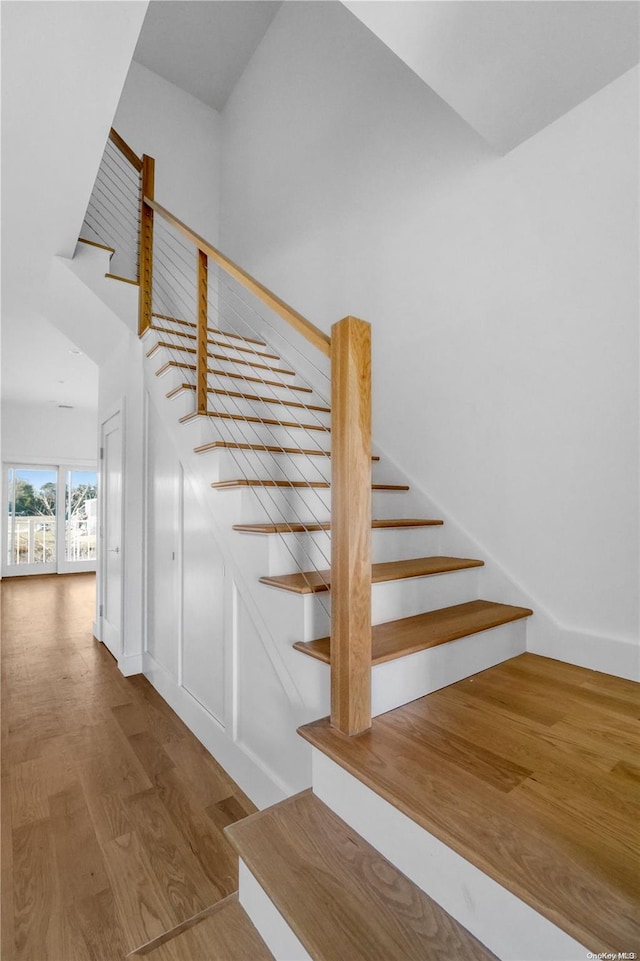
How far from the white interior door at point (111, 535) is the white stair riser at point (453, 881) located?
8.48ft

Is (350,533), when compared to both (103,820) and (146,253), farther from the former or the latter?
(146,253)

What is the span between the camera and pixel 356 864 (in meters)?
1.00

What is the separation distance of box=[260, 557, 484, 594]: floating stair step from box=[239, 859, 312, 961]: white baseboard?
710 mm

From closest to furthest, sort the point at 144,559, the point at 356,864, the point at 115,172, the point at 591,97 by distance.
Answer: the point at 356,864 → the point at 591,97 → the point at 144,559 → the point at 115,172

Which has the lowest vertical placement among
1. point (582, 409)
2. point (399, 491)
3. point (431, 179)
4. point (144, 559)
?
point (144, 559)

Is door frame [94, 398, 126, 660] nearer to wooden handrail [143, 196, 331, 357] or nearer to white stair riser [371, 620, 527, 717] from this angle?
wooden handrail [143, 196, 331, 357]

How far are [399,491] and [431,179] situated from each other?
171 cm

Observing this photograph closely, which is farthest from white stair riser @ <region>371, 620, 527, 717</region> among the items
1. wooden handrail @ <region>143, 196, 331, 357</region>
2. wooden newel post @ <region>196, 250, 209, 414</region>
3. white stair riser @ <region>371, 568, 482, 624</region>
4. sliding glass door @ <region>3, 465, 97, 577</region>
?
sliding glass door @ <region>3, 465, 97, 577</region>

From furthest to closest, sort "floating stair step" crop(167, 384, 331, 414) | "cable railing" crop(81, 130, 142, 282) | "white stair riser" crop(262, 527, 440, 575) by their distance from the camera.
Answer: "cable railing" crop(81, 130, 142, 282) < "floating stair step" crop(167, 384, 331, 414) < "white stair riser" crop(262, 527, 440, 575)

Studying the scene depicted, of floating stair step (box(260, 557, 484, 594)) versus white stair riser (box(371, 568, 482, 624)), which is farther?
white stair riser (box(371, 568, 482, 624))

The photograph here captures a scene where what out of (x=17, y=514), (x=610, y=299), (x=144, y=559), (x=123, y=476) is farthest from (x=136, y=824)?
(x=17, y=514)

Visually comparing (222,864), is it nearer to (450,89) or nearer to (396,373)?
(396,373)

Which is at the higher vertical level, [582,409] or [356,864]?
[582,409]

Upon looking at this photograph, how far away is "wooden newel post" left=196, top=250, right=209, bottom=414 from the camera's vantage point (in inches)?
86.7
